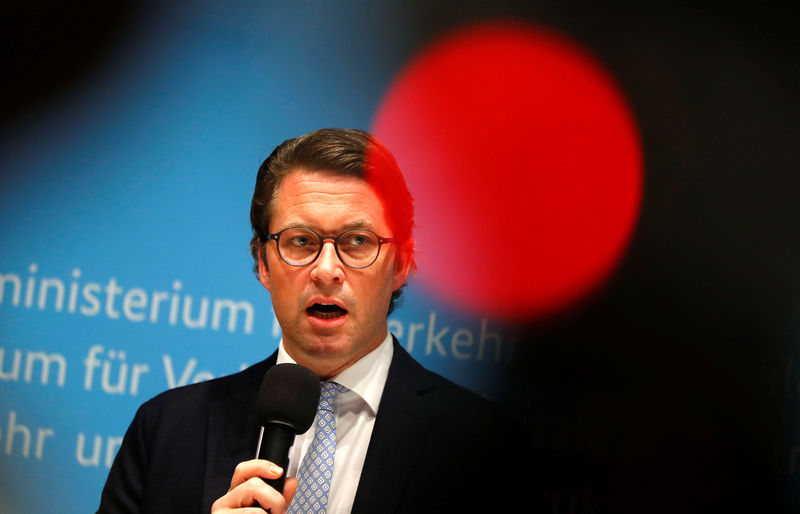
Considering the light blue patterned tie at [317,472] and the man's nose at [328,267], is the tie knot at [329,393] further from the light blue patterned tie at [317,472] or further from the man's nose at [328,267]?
the man's nose at [328,267]

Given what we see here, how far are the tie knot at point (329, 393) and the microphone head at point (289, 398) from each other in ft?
1.49

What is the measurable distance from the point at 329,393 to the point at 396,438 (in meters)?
0.26

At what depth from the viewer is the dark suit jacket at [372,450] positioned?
8.05 feet

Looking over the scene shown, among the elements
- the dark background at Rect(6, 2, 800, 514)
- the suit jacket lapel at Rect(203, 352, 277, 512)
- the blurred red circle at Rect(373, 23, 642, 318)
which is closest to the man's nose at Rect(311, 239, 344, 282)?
the suit jacket lapel at Rect(203, 352, 277, 512)

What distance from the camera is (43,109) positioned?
10.9 ft

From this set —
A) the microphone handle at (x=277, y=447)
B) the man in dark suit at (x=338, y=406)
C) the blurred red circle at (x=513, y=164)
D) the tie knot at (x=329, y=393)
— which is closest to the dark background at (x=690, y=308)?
the blurred red circle at (x=513, y=164)

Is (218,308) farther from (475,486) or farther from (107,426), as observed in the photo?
(475,486)

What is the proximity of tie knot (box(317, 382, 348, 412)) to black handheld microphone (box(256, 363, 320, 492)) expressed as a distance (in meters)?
0.46

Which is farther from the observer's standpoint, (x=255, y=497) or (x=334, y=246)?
(x=334, y=246)

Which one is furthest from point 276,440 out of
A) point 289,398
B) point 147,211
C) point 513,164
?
point 147,211

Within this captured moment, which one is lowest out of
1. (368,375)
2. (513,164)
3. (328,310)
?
(368,375)

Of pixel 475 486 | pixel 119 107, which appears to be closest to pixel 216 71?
pixel 119 107

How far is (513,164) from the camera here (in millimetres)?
3061

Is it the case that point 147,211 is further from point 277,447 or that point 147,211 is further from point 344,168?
point 277,447
